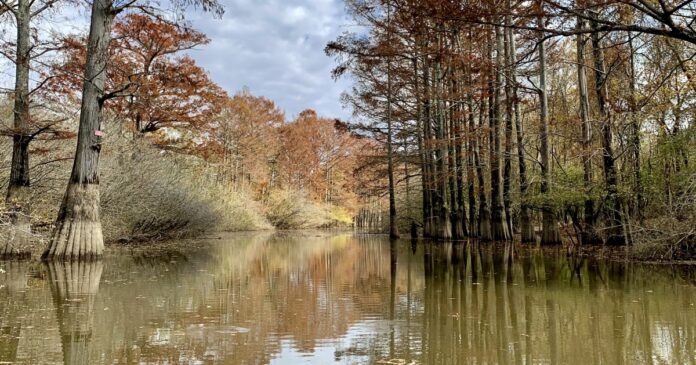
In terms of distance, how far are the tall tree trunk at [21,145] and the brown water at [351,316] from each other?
1740mm

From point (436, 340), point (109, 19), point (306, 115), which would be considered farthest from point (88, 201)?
point (306, 115)

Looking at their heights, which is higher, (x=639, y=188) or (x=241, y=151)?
(x=241, y=151)

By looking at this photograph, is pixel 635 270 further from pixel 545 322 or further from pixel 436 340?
pixel 436 340

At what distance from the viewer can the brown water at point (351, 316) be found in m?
3.94

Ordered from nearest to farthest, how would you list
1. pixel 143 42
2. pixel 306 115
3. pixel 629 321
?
pixel 629 321 → pixel 143 42 → pixel 306 115

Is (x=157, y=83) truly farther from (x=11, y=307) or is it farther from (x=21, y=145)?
(x=11, y=307)

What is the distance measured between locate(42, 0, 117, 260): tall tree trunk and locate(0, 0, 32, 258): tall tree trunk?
0.86 m

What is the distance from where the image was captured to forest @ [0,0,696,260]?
1023 centimetres

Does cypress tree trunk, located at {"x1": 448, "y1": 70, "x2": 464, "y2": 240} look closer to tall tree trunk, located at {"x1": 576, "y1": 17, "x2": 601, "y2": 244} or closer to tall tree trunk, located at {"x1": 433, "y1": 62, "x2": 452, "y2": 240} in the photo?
tall tree trunk, located at {"x1": 433, "y1": 62, "x2": 452, "y2": 240}

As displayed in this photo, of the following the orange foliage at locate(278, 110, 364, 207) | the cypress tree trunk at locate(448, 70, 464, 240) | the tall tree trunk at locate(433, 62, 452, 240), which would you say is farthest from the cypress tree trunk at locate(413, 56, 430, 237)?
the orange foliage at locate(278, 110, 364, 207)

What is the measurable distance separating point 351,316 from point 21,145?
950 cm

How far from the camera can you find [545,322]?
503 cm

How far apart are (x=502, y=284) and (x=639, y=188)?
5.96 meters

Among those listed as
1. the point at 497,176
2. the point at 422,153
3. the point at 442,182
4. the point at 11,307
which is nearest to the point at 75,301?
the point at 11,307
